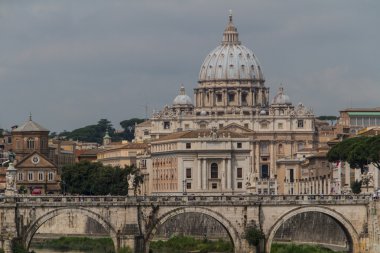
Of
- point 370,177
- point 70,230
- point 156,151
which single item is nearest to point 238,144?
point 156,151

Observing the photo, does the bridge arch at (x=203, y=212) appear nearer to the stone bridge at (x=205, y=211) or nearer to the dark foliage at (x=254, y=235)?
the stone bridge at (x=205, y=211)

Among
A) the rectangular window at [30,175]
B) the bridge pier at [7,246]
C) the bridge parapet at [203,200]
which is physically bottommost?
the bridge pier at [7,246]

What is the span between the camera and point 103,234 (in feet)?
455

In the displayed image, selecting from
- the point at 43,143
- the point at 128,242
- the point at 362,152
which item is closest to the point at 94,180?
the point at 43,143

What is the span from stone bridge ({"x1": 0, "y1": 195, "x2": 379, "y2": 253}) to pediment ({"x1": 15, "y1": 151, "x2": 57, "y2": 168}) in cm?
8227

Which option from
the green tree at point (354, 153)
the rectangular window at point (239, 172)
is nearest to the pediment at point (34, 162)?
the rectangular window at point (239, 172)

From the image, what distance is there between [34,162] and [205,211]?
83.8 meters

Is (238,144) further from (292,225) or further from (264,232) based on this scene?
(264,232)

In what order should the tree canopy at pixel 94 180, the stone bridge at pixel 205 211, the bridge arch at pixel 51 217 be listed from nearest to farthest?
Result: the bridge arch at pixel 51 217 < the stone bridge at pixel 205 211 < the tree canopy at pixel 94 180

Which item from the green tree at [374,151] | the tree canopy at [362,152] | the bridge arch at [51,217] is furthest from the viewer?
the tree canopy at [362,152]

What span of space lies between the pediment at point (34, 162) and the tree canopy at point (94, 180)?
12.5m

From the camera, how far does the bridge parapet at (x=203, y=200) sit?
101 m

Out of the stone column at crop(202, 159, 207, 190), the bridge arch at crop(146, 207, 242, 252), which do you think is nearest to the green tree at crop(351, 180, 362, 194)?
the bridge arch at crop(146, 207, 242, 252)

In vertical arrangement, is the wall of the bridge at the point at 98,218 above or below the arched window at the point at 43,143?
below
